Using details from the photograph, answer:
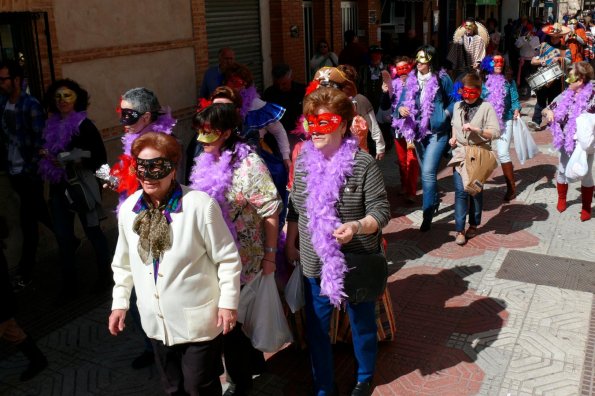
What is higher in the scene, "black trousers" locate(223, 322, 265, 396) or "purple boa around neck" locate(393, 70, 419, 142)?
"purple boa around neck" locate(393, 70, 419, 142)

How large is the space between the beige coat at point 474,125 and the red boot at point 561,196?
1722mm

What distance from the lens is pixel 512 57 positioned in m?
21.4

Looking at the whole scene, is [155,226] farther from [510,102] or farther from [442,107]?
[510,102]

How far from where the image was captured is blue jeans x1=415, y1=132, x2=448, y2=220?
734 centimetres

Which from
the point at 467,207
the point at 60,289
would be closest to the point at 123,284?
the point at 60,289

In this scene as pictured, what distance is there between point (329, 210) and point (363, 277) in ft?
1.51

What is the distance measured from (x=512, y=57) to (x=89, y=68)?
16784 mm

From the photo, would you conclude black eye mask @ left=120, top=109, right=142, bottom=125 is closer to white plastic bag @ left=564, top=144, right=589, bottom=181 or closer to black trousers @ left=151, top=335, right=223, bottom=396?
black trousers @ left=151, top=335, right=223, bottom=396

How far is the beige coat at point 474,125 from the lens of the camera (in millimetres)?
6715

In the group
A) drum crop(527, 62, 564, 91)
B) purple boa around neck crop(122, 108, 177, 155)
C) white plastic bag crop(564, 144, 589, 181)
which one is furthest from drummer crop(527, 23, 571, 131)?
purple boa around neck crop(122, 108, 177, 155)

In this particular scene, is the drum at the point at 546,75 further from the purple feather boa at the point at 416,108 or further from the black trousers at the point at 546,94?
the purple feather boa at the point at 416,108

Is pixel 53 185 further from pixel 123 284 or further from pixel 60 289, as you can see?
pixel 123 284

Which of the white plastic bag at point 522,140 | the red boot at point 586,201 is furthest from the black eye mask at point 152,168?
the white plastic bag at point 522,140

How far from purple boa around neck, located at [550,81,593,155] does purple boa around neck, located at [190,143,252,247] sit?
190 inches
